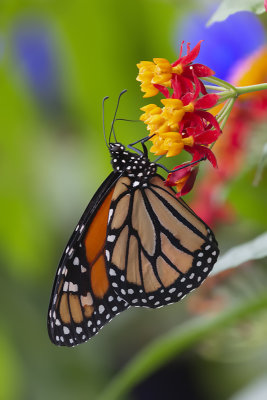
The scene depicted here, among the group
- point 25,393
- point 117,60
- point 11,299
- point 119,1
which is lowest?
point 25,393

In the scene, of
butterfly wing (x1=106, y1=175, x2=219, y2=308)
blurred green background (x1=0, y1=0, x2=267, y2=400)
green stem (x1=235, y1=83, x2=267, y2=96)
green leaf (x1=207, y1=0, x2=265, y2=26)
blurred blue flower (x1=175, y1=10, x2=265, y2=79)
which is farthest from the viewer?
blurred green background (x1=0, y1=0, x2=267, y2=400)

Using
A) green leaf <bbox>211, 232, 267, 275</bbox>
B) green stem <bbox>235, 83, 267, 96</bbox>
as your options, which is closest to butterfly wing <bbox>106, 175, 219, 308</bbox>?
green leaf <bbox>211, 232, 267, 275</bbox>

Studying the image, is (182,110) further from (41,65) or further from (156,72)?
(41,65)

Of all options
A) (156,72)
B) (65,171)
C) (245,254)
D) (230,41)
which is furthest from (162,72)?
(65,171)

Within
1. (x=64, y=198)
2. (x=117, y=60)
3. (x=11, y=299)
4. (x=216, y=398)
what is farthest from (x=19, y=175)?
(x=216, y=398)

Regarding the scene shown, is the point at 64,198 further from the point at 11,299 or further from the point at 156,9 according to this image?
the point at 156,9

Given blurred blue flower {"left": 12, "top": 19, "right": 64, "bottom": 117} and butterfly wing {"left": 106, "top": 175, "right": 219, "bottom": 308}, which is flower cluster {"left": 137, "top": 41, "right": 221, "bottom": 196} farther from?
blurred blue flower {"left": 12, "top": 19, "right": 64, "bottom": 117}

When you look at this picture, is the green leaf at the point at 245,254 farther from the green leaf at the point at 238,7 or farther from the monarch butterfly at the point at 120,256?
the green leaf at the point at 238,7
